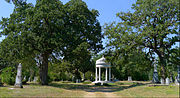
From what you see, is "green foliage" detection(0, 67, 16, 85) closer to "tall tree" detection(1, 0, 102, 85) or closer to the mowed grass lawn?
"tall tree" detection(1, 0, 102, 85)

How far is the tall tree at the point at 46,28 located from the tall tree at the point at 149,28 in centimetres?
478

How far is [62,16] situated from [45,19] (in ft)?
8.08

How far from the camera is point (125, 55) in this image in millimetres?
27266

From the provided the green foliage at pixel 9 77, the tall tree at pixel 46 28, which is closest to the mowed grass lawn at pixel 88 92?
the green foliage at pixel 9 77

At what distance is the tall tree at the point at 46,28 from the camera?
80.8 ft

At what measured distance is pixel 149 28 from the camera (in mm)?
23062

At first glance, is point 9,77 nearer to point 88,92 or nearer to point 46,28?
point 46,28

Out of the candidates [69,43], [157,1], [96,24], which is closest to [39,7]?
[69,43]

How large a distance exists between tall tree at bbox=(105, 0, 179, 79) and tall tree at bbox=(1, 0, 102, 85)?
4782 millimetres

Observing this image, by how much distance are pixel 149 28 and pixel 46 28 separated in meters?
14.1

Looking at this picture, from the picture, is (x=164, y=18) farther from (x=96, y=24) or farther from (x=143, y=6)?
(x=96, y=24)

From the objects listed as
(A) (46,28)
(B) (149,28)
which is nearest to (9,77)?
(A) (46,28)

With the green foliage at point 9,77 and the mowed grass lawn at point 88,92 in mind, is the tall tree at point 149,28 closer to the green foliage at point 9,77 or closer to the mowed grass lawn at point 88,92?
the mowed grass lawn at point 88,92

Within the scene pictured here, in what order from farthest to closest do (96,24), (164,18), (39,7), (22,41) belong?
(96,24) → (39,7) → (22,41) → (164,18)
